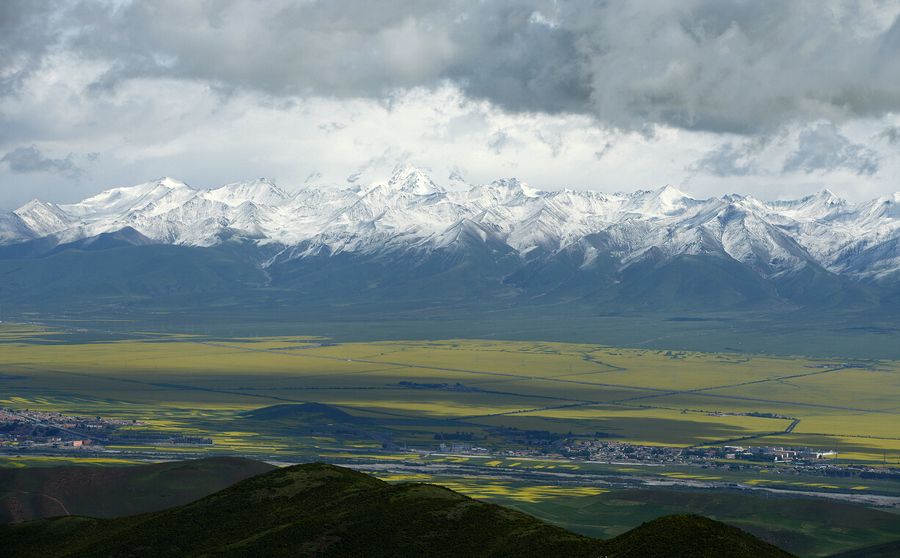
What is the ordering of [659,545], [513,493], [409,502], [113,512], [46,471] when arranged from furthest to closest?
1. [513,493]
2. [46,471]
3. [113,512]
4. [409,502]
5. [659,545]

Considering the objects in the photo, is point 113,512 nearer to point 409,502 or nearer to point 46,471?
point 46,471

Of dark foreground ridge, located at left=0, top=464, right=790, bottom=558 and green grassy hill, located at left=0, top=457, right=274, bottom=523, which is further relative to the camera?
green grassy hill, located at left=0, top=457, right=274, bottom=523

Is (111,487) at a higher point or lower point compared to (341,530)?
lower

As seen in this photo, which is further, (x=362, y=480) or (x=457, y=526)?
(x=362, y=480)


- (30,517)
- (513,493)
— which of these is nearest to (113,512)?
(30,517)

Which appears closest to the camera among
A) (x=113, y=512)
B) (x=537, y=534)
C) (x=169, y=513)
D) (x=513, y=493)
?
(x=537, y=534)
